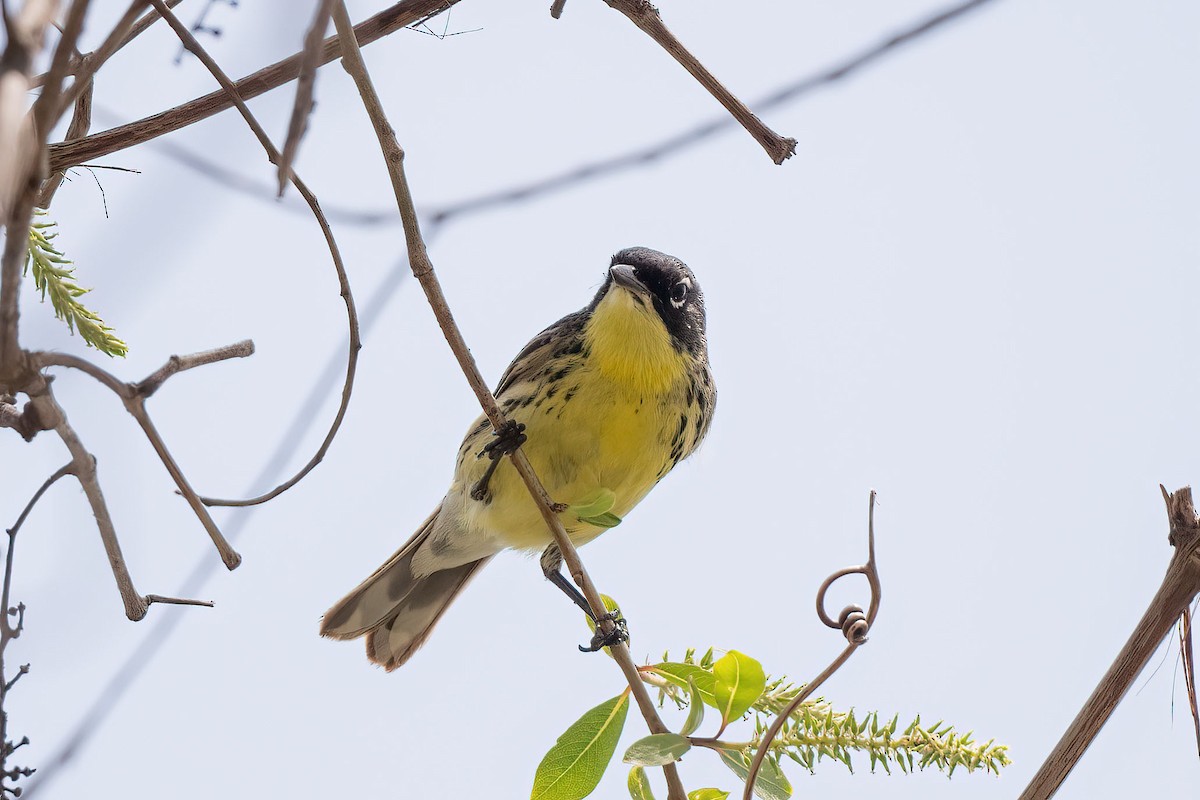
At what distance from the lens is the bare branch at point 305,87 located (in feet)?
3.70

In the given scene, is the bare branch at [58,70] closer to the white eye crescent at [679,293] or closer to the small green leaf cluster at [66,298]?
the small green leaf cluster at [66,298]

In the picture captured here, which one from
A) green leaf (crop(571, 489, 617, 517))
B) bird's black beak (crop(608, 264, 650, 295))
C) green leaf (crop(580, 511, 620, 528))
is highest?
bird's black beak (crop(608, 264, 650, 295))

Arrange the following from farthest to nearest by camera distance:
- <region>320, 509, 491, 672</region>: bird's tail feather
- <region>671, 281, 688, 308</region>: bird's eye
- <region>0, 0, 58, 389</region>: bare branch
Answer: <region>320, 509, 491, 672</region>: bird's tail feather, <region>671, 281, 688, 308</region>: bird's eye, <region>0, 0, 58, 389</region>: bare branch

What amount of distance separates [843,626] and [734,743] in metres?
0.45

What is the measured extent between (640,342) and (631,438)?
1.17 ft

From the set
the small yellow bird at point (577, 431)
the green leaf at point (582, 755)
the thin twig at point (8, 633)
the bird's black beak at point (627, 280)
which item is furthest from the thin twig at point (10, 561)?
the bird's black beak at point (627, 280)

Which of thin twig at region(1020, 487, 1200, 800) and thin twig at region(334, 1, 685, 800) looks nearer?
thin twig at region(1020, 487, 1200, 800)

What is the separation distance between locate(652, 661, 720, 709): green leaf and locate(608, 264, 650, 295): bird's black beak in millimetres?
1829

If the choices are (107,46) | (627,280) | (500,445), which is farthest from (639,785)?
(627,280)

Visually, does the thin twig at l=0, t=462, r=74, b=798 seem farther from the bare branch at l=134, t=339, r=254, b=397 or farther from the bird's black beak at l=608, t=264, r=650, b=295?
the bird's black beak at l=608, t=264, r=650, b=295

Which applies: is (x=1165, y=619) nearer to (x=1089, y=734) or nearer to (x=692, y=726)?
(x=1089, y=734)

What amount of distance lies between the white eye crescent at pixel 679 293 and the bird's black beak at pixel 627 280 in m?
0.18

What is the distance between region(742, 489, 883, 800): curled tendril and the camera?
73.9 inches

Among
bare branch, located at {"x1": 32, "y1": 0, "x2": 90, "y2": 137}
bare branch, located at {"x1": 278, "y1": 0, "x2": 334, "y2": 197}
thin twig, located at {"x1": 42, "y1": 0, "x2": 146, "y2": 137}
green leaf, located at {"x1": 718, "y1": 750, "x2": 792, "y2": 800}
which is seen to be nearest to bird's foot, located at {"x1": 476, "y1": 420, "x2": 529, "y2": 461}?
green leaf, located at {"x1": 718, "y1": 750, "x2": 792, "y2": 800}
